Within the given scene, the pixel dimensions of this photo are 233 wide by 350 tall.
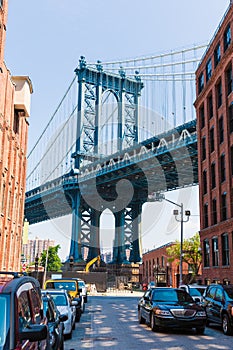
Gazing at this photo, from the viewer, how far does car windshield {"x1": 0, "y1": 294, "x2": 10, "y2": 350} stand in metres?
4.56

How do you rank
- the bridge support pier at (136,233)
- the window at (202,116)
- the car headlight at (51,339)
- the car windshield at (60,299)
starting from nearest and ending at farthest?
1. the car headlight at (51,339)
2. the car windshield at (60,299)
3. the window at (202,116)
4. the bridge support pier at (136,233)

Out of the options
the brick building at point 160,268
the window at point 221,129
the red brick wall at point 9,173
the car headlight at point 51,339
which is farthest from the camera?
the brick building at point 160,268

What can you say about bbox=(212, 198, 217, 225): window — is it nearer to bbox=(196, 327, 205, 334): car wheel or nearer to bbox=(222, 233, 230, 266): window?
bbox=(222, 233, 230, 266): window

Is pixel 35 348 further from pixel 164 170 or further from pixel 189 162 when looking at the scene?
pixel 164 170

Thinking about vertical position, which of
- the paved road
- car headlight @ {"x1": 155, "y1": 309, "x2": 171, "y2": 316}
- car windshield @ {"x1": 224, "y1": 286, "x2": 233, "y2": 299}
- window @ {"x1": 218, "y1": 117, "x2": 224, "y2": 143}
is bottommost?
the paved road

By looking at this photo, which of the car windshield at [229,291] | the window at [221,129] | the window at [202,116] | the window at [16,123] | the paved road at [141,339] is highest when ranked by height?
the window at [202,116]

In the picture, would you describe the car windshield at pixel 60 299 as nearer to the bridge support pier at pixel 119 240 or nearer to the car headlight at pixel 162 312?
the car headlight at pixel 162 312

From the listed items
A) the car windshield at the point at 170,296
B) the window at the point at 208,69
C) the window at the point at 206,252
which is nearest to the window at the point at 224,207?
the window at the point at 206,252

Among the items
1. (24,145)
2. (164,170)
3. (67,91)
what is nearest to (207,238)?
(24,145)

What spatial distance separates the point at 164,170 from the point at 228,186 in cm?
2816

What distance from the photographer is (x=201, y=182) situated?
138 ft

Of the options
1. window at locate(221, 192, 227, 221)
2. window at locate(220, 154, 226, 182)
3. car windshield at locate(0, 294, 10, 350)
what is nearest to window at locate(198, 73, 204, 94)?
window at locate(220, 154, 226, 182)

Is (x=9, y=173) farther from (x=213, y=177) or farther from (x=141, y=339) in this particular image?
(x=141, y=339)

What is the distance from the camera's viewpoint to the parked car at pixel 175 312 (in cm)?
1431
